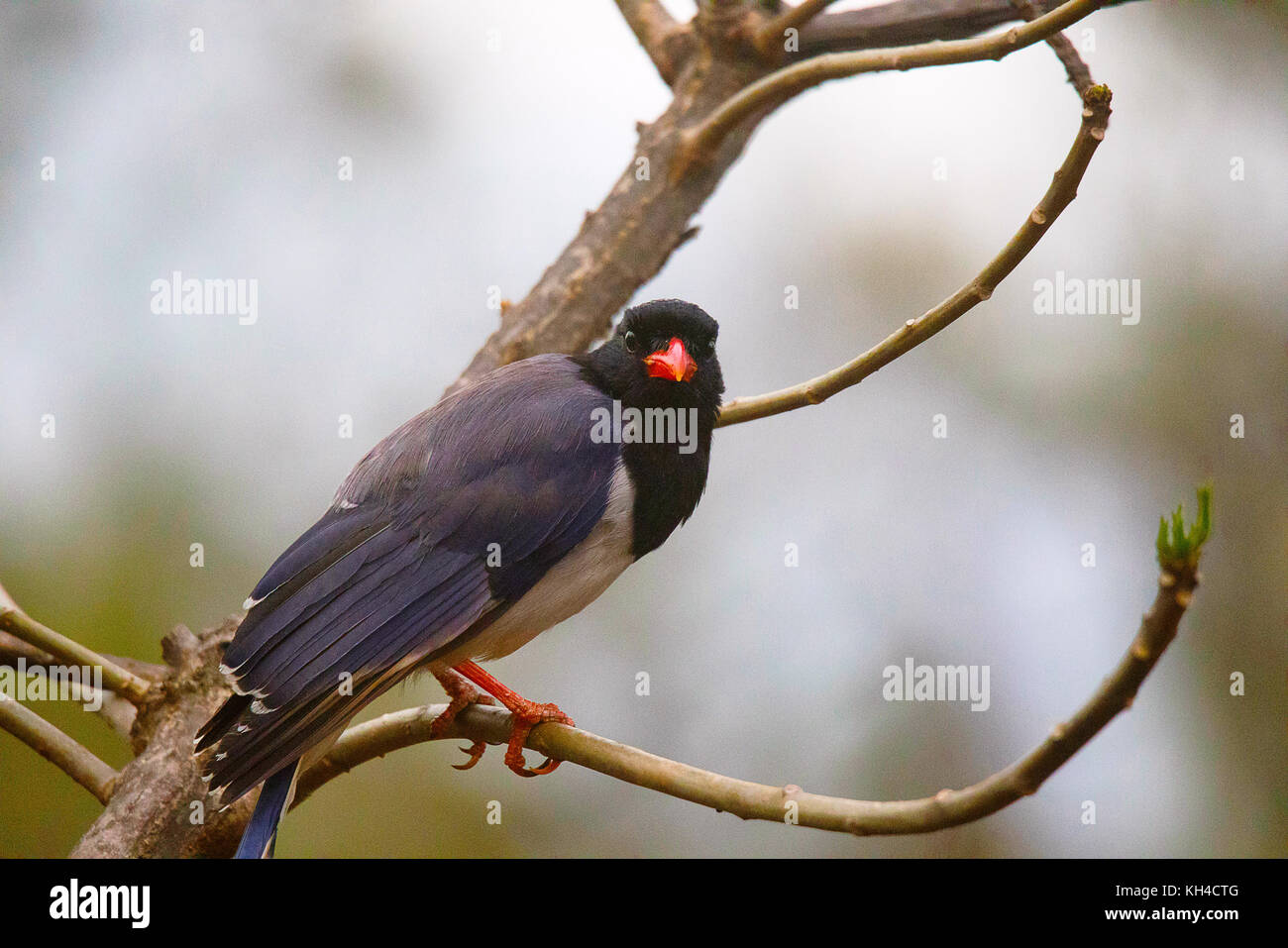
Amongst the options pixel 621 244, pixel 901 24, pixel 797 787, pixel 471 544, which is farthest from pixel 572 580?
pixel 901 24

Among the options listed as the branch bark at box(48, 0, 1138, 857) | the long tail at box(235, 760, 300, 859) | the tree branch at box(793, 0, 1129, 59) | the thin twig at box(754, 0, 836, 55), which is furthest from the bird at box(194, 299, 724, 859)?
the tree branch at box(793, 0, 1129, 59)

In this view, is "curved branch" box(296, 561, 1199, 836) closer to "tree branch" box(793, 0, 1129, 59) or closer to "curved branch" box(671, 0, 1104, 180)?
"curved branch" box(671, 0, 1104, 180)

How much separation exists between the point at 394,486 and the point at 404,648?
50 centimetres

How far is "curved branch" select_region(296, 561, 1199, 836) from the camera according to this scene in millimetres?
1564

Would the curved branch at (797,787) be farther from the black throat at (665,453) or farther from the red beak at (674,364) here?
the red beak at (674,364)

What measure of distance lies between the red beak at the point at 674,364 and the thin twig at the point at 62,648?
173 cm

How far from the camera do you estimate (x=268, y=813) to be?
306cm

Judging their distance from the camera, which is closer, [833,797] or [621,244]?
[833,797]

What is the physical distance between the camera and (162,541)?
18.7 feet

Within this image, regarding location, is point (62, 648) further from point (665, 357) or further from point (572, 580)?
point (665, 357)

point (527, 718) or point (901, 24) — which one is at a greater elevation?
point (901, 24)

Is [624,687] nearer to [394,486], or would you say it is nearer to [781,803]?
[394,486]
